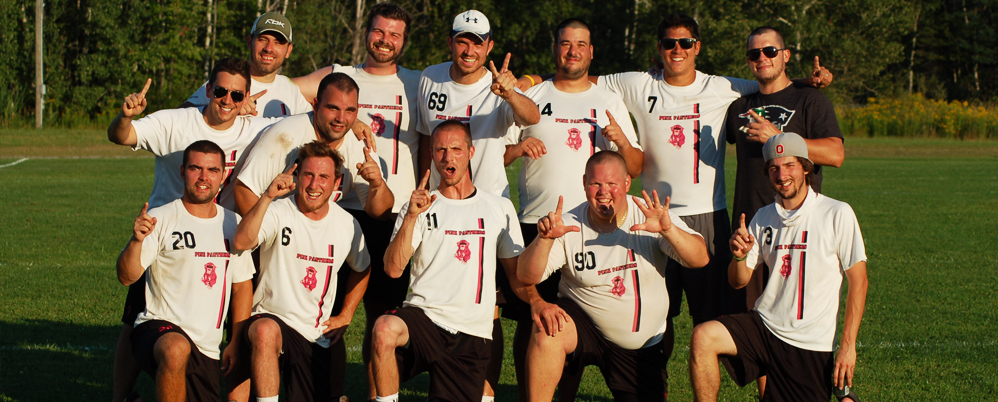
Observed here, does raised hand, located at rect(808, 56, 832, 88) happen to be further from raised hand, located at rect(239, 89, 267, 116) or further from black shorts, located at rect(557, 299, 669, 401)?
raised hand, located at rect(239, 89, 267, 116)

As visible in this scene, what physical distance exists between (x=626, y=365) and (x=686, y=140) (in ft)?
5.77

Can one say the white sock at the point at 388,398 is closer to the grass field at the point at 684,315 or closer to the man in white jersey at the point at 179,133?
the grass field at the point at 684,315

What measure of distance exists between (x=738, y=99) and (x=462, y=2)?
41.7 m

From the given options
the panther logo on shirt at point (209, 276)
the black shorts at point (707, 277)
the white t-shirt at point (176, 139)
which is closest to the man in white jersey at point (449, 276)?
the panther logo on shirt at point (209, 276)

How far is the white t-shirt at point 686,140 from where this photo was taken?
6516mm

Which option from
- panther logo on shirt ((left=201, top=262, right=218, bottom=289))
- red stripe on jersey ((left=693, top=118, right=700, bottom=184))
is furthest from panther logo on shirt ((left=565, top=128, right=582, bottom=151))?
panther logo on shirt ((left=201, top=262, right=218, bottom=289))

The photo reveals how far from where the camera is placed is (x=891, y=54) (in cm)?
4678

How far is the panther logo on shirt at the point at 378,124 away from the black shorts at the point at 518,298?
1.24 metres

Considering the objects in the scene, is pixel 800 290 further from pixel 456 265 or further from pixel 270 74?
pixel 270 74

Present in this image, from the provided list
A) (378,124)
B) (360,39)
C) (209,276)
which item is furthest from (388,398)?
(360,39)

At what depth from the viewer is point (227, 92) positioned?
5.98 m

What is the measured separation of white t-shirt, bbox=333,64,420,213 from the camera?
6617mm

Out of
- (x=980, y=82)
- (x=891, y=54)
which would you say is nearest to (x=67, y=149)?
Answer: (x=891, y=54)

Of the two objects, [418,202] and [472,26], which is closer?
[418,202]
